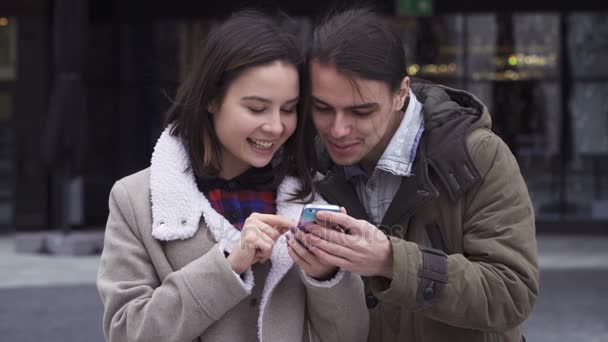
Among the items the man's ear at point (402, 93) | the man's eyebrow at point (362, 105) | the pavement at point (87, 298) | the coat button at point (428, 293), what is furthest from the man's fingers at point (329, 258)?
the pavement at point (87, 298)

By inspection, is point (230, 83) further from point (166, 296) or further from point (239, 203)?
point (166, 296)

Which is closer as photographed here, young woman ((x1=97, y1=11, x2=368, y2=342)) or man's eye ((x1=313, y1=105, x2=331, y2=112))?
young woman ((x1=97, y1=11, x2=368, y2=342))

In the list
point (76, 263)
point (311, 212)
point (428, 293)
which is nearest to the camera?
point (311, 212)

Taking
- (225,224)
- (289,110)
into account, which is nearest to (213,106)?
(289,110)

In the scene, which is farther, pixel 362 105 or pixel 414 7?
pixel 414 7

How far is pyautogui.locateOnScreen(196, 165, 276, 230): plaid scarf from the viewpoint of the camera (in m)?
2.48

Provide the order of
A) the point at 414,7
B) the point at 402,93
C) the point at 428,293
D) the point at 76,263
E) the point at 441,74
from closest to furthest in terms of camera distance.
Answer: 1. the point at 428,293
2. the point at 402,93
3. the point at 76,263
4. the point at 414,7
5. the point at 441,74

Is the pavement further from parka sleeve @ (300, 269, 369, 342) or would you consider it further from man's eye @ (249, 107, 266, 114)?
man's eye @ (249, 107, 266, 114)

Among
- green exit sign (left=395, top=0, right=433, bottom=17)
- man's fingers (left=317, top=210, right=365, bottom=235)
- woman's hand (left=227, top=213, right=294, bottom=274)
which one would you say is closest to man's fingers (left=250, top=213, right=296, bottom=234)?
woman's hand (left=227, top=213, right=294, bottom=274)

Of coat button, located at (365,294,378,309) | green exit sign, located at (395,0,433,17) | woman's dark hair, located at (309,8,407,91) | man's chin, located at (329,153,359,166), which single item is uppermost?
green exit sign, located at (395,0,433,17)

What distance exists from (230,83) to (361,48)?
1.27ft

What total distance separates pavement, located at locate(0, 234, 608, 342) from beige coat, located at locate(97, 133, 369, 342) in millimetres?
5167

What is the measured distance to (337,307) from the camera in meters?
2.38

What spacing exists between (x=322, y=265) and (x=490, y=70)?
12.3 m
